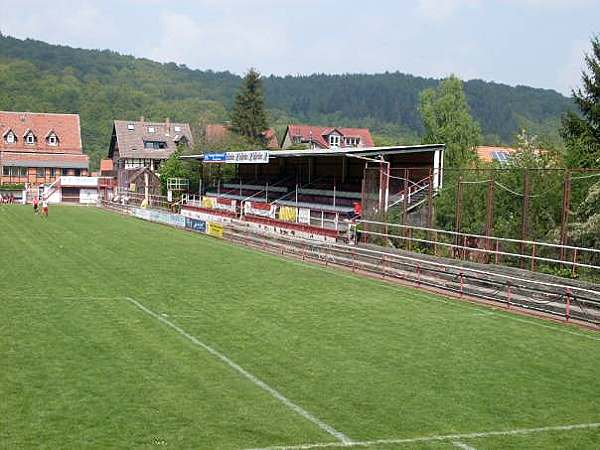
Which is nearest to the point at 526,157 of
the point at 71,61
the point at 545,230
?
the point at 545,230

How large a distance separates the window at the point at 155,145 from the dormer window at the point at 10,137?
15831 millimetres

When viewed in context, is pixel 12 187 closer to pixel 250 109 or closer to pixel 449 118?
pixel 250 109

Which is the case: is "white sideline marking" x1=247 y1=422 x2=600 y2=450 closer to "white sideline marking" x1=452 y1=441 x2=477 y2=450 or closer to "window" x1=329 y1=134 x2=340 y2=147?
"white sideline marking" x1=452 y1=441 x2=477 y2=450

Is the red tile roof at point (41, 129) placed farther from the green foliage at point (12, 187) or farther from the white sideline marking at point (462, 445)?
the white sideline marking at point (462, 445)

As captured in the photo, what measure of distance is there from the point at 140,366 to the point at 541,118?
188095 mm

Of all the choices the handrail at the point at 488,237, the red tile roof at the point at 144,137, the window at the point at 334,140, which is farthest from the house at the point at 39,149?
the handrail at the point at 488,237

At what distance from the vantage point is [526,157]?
30.4 meters

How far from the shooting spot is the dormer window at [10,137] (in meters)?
86.2

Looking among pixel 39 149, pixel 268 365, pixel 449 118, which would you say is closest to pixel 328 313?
pixel 268 365

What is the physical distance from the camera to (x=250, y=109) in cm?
9525

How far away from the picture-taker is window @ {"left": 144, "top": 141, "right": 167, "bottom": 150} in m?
93.1

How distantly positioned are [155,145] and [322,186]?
49.0 meters

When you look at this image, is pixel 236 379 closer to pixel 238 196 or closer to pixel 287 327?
pixel 287 327

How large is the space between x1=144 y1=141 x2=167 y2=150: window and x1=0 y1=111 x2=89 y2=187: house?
26.6 ft
